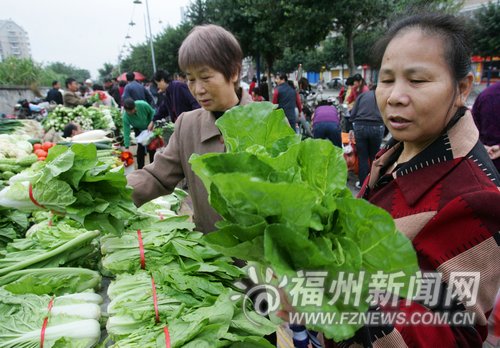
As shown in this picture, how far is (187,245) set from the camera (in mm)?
1925

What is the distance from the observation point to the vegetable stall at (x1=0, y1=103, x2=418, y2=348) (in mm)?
829

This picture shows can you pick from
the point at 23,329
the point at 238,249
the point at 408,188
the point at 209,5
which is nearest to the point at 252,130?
the point at 238,249

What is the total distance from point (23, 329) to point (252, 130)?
140cm

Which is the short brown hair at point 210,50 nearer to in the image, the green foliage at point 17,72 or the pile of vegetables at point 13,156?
the pile of vegetables at point 13,156

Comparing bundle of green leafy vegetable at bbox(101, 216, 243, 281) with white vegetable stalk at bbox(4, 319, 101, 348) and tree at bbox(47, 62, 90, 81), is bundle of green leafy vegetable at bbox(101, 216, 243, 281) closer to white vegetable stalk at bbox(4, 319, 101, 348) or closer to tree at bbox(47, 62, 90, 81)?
white vegetable stalk at bbox(4, 319, 101, 348)

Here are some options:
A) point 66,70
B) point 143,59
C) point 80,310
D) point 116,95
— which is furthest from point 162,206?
point 66,70

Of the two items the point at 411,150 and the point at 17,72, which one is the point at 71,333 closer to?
the point at 411,150

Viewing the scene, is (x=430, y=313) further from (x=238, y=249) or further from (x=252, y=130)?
(x=252, y=130)

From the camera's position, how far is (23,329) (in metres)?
1.50

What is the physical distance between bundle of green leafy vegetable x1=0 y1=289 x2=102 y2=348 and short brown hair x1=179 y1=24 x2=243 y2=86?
141 centimetres

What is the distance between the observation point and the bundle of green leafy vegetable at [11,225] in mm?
2416

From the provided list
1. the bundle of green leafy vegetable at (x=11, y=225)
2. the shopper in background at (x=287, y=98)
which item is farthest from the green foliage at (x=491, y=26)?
the bundle of green leafy vegetable at (x=11, y=225)

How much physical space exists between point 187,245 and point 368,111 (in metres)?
4.76

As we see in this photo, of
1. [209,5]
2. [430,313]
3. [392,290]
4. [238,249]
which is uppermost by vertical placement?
[209,5]
